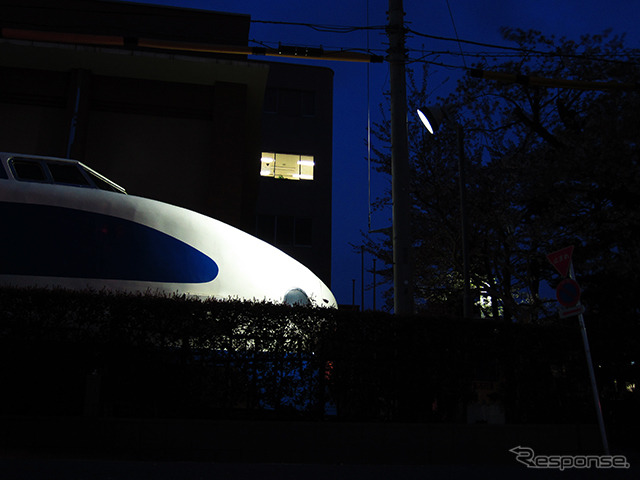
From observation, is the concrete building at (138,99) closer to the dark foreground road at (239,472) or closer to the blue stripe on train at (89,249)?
the blue stripe on train at (89,249)

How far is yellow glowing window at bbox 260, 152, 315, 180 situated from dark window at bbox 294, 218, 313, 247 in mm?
2869

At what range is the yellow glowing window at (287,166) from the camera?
34.6 meters

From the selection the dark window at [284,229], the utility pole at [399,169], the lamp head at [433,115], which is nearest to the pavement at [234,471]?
the utility pole at [399,169]

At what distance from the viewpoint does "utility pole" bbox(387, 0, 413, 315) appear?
9.25m

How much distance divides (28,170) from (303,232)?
84.1 feet

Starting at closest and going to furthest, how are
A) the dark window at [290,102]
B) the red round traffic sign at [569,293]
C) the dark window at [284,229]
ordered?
1. the red round traffic sign at [569,293]
2. the dark window at [284,229]
3. the dark window at [290,102]

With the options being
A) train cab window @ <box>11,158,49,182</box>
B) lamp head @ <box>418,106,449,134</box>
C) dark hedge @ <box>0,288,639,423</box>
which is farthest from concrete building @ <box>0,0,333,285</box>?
dark hedge @ <box>0,288,639,423</box>

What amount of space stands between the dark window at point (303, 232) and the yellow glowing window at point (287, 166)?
2.87 meters

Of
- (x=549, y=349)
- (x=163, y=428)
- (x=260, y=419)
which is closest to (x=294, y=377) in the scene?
(x=260, y=419)

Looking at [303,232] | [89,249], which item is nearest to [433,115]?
[89,249]

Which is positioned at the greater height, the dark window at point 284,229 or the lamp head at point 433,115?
the dark window at point 284,229

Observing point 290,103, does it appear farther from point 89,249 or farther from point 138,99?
point 89,249

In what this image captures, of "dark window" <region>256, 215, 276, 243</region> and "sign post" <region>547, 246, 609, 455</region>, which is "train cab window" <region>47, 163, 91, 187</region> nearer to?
"sign post" <region>547, 246, 609, 455</region>

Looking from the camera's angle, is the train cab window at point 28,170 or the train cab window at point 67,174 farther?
the train cab window at point 67,174
